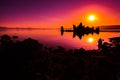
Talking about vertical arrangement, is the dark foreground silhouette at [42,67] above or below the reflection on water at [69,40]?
above

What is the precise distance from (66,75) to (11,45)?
359 centimetres

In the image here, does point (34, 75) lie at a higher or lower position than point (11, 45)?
lower

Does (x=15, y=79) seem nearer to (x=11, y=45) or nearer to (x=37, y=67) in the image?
(x=37, y=67)

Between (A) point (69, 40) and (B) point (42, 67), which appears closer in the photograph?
(B) point (42, 67)

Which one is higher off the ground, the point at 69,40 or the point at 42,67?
the point at 42,67

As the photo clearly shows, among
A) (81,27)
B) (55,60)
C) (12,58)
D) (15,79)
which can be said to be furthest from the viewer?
(81,27)

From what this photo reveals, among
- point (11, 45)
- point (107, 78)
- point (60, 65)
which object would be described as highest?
point (11, 45)

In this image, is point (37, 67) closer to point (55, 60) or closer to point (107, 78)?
point (55, 60)

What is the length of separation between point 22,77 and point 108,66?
216 inches

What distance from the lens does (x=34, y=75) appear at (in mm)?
9273

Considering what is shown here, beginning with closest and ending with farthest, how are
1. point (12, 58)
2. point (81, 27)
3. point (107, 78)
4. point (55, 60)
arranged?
1. point (12, 58)
2. point (107, 78)
3. point (55, 60)
4. point (81, 27)

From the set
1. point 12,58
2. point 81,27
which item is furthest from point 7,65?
point 81,27

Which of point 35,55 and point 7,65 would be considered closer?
point 7,65

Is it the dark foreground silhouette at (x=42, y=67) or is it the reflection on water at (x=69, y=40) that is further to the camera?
the reflection on water at (x=69, y=40)
